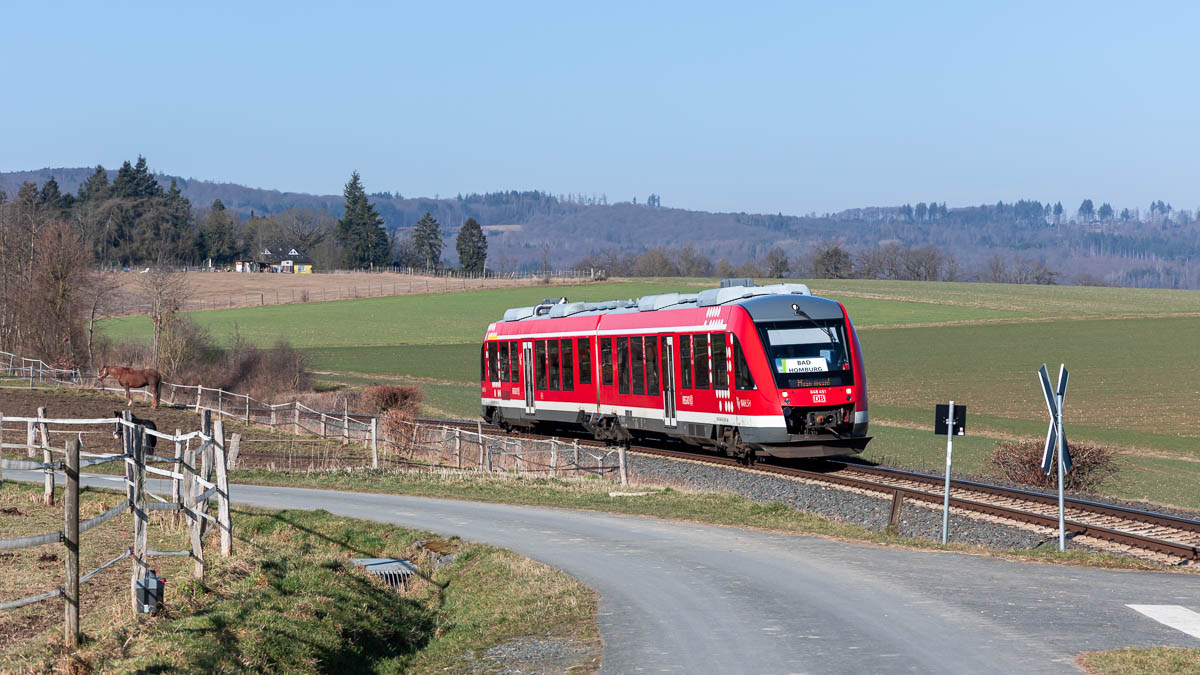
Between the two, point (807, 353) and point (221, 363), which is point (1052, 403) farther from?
point (221, 363)

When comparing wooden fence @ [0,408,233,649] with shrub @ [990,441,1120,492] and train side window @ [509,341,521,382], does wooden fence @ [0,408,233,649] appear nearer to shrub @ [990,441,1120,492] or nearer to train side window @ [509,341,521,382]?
shrub @ [990,441,1120,492]

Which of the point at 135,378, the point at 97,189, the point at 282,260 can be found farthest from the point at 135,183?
the point at 135,378

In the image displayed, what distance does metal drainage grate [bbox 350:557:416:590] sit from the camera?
16047 mm

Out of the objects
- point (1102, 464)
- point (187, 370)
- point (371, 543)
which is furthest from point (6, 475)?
point (187, 370)

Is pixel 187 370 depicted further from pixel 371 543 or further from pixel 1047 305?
pixel 1047 305

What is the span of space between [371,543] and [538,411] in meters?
17.9

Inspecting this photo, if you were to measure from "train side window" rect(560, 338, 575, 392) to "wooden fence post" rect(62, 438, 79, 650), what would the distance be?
80.7ft

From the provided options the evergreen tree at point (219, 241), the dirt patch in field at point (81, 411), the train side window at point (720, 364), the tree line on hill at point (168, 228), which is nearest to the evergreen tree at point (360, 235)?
the tree line on hill at point (168, 228)

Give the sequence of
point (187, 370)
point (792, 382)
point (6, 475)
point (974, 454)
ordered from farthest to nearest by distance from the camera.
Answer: point (187, 370) → point (974, 454) → point (792, 382) → point (6, 475)

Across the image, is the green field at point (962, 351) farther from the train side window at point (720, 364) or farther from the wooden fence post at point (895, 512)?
the wooden fence post at point (895, 512)

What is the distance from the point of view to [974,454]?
36125mm

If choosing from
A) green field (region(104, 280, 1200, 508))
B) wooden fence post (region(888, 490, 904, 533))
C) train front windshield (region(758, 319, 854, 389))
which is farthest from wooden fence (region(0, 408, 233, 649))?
green field (region(104, 280, 1200, 508))

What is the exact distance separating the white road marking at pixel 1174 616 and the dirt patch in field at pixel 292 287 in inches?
3898

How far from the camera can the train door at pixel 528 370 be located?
3719 centimetres
